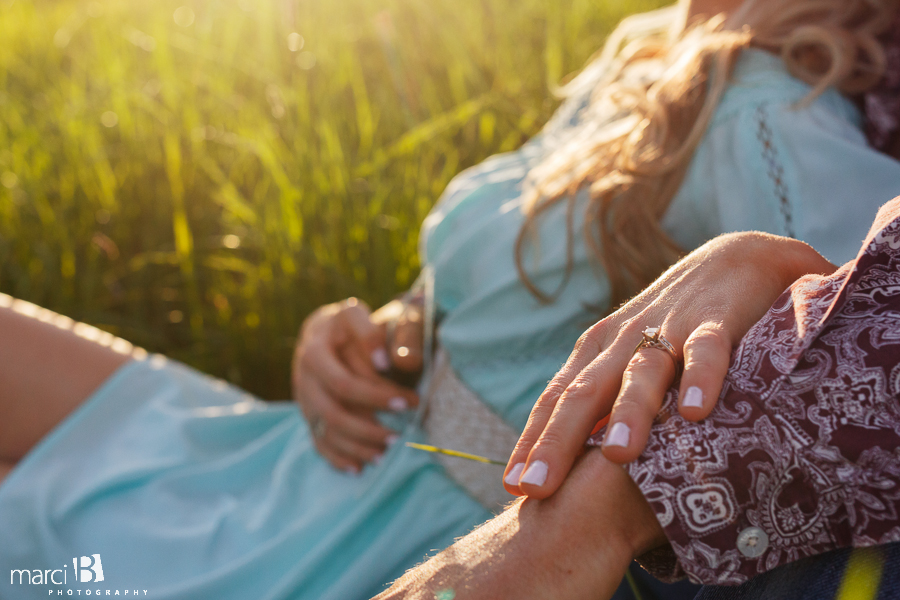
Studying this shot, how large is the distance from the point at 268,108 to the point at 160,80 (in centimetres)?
62

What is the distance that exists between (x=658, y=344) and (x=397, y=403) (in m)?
0.73

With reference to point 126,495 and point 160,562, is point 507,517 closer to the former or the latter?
point 160,562

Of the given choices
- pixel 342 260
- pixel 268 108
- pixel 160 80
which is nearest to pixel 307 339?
pixel 342 260

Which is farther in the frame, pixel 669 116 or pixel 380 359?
pixel 380 359

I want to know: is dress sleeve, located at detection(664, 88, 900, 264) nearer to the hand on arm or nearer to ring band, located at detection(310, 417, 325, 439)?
the hand on arm

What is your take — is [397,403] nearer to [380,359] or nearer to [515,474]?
[380,359]

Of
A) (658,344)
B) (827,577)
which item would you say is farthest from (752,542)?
(658,344)

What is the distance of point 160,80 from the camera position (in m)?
2.74

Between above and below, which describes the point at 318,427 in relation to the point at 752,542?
below

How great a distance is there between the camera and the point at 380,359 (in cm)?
129

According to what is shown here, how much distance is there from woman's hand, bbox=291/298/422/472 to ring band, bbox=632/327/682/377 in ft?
2.24

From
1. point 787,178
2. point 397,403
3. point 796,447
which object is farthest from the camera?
point 397,403

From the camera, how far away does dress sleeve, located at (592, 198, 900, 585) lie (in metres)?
0.49

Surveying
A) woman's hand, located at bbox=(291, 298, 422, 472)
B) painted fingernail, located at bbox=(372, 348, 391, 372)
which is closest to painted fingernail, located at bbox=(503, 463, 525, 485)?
woman's hand, located at bbox=(291, 298, 422, 472)
